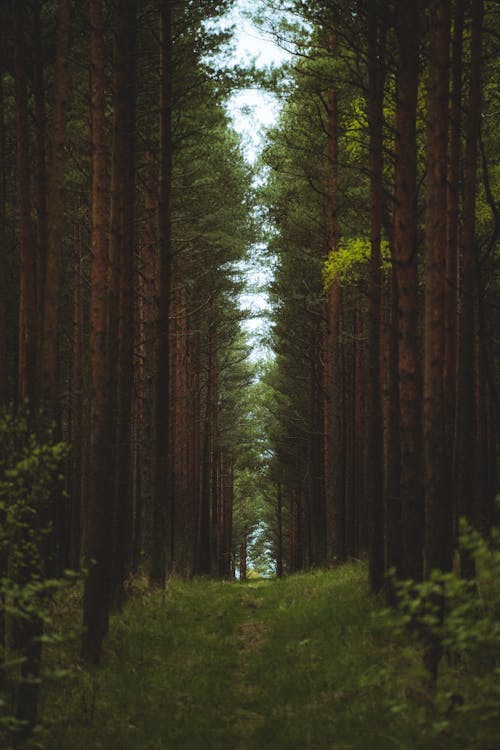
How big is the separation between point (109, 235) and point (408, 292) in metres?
7.73

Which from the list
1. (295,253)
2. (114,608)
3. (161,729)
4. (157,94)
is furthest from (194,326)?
(161,729)

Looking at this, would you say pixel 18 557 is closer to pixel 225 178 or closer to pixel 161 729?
pixel 161 729

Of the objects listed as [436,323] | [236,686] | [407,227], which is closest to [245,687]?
[236,686]

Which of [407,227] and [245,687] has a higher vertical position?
[407,227]

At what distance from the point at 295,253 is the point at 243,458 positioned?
33.6 meters

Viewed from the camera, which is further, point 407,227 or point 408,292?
point 407,227

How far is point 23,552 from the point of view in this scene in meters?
7.15

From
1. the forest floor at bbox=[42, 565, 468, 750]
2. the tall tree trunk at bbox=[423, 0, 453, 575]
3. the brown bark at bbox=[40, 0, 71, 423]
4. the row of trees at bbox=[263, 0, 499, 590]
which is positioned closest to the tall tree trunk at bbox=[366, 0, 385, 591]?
the row of trees at bbox=[263, 0, 499, 590]

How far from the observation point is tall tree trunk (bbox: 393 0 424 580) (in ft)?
29.0

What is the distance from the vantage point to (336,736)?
6.55 meters

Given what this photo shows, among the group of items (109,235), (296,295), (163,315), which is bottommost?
(163,315)

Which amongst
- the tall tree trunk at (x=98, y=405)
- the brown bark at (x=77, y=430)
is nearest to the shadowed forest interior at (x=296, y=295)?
the tall tree trunk at (x=98, y=405)

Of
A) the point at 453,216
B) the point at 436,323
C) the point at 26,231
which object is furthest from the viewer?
the point at 453,216

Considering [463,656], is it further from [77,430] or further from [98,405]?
[77,430]
